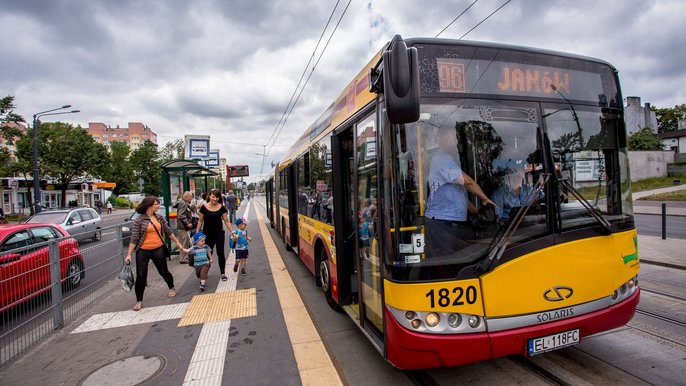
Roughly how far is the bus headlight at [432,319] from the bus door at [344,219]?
175cm

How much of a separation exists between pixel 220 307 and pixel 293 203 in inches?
138

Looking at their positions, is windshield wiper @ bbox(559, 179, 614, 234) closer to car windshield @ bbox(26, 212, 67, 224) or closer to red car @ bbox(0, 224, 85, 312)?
red car @ bbox(0, 224, 85, 312)

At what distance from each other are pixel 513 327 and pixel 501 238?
0.67 meters

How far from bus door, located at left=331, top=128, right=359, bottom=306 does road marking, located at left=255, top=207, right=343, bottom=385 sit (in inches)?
22.5

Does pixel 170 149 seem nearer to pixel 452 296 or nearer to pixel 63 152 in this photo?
pixel 63 152

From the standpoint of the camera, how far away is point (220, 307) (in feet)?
18.3

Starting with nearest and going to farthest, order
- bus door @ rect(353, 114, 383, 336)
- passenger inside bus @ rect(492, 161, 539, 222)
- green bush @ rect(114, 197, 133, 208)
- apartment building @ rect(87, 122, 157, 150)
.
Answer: passenger inside bus @ rect(492, 161, 539, 222), bus door @ rect(353, 114, 383, 336), green bush @ rect(114, 197, 133, 208), apartment building @ rect(87, 122, 157, 150)

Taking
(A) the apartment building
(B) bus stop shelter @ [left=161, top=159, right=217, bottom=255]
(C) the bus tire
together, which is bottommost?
(C) the bus tire

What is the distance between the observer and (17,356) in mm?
4137

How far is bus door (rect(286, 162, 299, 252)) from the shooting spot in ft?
26.7

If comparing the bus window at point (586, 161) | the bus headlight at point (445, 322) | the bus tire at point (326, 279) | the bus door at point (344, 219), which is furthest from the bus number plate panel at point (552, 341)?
the bus tire at point (326, 279)

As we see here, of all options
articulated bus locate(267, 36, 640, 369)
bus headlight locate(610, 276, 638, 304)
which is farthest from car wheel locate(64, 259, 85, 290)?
bus headlight locate(610, 276, 638, 304)

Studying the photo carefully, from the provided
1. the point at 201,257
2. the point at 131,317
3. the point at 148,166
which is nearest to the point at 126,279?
the point at 131,317

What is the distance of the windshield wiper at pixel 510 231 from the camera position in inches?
106
